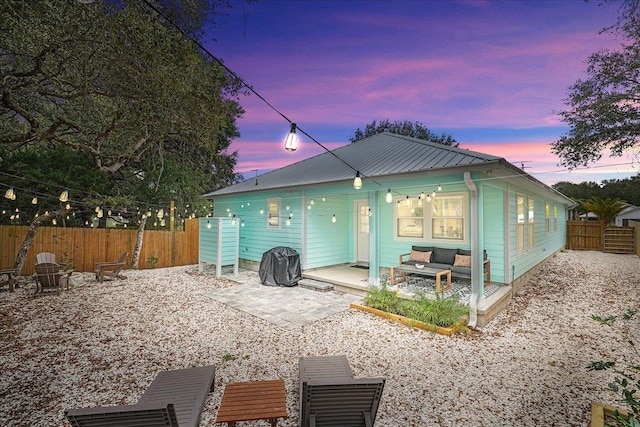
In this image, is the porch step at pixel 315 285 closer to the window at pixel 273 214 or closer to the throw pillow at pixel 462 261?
the window at pixel 273 214

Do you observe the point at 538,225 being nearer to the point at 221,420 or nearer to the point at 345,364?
the point at 345,364

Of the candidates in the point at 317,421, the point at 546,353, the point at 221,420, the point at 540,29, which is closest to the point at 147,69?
the point at 221,420

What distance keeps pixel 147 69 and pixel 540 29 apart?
9.14m

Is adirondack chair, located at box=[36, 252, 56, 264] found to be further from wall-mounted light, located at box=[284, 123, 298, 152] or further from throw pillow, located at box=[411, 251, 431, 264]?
throw pillow, located at box=[411, 251, 431, 264]

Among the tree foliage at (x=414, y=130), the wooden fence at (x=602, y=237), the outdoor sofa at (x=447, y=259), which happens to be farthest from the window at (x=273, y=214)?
the wooden fence at (x=602, y=237)

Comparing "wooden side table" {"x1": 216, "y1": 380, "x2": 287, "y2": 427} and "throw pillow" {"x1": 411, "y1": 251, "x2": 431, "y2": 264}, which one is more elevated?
"throw pillow" {"x1": 411, "y1": 251, "x2": 431, "y2": 264}

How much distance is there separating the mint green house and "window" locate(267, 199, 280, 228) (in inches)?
1.5

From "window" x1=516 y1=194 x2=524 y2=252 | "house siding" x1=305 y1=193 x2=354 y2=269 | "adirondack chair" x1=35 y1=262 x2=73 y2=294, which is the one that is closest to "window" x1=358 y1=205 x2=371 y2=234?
"house siding" x1=305 y1=193 x2=354 y2=269

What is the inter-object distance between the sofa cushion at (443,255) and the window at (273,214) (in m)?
5.42

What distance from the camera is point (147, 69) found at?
222 inches

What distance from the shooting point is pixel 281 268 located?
29.7ft

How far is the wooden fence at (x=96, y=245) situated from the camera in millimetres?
10008

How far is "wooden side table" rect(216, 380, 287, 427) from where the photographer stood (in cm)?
252

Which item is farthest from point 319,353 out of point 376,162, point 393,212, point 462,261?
point 393,212
